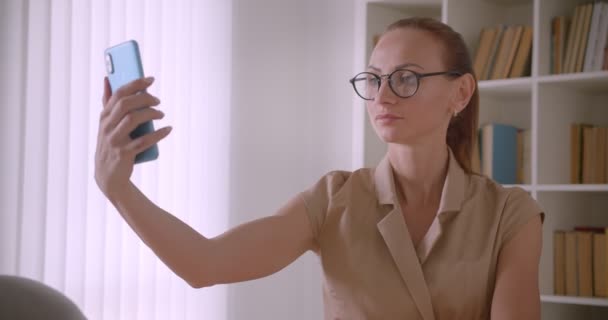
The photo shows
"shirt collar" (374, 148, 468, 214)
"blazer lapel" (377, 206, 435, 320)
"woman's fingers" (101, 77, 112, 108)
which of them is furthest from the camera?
"shirt collar" (374, 148, 468, 214)

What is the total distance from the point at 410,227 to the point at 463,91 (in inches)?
12.5

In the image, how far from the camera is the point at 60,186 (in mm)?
2785

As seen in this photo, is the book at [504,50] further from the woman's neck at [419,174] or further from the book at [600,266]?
the woman's neck at [419,174]

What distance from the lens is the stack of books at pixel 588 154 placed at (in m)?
3.03

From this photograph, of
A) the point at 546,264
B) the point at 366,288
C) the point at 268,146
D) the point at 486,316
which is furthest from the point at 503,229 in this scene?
the point at 268,146

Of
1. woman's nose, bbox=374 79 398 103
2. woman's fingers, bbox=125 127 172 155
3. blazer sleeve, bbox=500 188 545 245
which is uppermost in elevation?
woman's nose, bbox=374 79 398 103

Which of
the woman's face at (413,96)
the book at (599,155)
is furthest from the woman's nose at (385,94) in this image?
the book at (599,155)

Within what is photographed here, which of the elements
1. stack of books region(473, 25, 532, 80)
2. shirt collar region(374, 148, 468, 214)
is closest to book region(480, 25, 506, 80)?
stack of books region(473, 25, 532, 80)

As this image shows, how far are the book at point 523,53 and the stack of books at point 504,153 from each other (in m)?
0.23

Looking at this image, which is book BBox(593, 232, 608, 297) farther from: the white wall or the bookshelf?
the white wall

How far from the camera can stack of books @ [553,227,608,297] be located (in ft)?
9.53

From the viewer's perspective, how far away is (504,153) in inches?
125

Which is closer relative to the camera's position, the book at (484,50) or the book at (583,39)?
the book at (583,39)

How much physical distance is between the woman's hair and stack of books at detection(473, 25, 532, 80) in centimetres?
141
